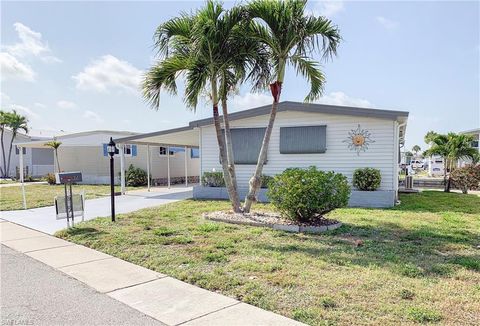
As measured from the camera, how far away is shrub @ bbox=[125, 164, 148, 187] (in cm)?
2108

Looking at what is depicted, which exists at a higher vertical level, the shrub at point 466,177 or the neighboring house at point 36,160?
the neighboring house at point 36,160

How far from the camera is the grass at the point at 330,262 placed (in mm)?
3592

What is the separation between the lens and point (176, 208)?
1098 cm

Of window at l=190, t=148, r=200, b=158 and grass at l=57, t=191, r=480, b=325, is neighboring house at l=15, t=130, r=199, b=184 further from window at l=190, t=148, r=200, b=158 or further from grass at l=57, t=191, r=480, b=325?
grass at l=57, t=191, r=480, b=325

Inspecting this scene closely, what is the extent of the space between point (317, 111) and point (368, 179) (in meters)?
2.75

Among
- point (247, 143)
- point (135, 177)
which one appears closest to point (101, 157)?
point (135, 177)

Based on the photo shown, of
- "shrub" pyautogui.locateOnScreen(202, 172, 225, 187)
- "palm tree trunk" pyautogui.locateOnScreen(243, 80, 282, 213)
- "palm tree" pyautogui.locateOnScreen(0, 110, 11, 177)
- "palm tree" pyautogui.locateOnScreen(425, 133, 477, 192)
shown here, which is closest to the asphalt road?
"palm tree trunk" pyautogui.locateOnScreen(243, 80, 282, 213)

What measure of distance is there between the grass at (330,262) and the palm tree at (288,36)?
2635 mm

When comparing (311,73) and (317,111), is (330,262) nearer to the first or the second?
(311,73)

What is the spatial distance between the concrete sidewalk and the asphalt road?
0.14 m

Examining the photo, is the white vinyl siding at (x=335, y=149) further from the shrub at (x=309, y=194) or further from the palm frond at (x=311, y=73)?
the shrub at (x=309, y=194)

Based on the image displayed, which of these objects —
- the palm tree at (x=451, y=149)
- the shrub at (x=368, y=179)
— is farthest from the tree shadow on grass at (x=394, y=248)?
the palm tree at (x=451, y=149)

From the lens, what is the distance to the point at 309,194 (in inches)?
283

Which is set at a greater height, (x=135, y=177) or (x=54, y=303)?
(x=135, y=177)
